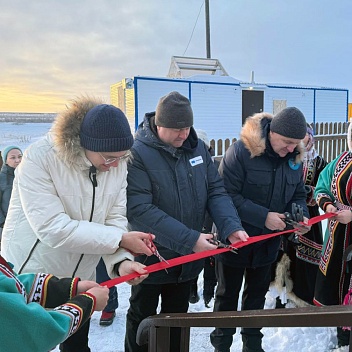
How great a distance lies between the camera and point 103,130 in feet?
5.68

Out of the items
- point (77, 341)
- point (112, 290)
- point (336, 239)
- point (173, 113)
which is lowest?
point (112, 290)

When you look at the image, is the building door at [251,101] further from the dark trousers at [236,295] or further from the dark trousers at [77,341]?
the dark trousers at [77,341]

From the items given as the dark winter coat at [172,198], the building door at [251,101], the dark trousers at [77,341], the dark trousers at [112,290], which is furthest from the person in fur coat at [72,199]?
the building door at [251,101]

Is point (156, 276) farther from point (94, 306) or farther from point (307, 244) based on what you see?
point (307, 244)

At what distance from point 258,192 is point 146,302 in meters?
1.15

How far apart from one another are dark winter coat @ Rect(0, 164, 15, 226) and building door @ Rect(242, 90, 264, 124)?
11603mm

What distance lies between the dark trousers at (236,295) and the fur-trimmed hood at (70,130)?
1600 millimetres

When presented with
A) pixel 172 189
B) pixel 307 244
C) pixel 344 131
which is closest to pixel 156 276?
pixel 172 189

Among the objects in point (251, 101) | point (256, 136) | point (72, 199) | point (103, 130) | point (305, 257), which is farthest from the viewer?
point (251, 101)

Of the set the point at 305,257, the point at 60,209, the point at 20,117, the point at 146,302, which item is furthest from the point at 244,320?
the point at 20,117

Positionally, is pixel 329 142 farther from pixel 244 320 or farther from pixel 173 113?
pixel 244 320

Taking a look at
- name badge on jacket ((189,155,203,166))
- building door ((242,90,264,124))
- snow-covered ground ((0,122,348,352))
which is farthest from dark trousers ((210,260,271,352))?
building door ((242,90,264,124))

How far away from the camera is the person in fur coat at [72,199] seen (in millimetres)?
1735

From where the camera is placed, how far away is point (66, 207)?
1840 mm
